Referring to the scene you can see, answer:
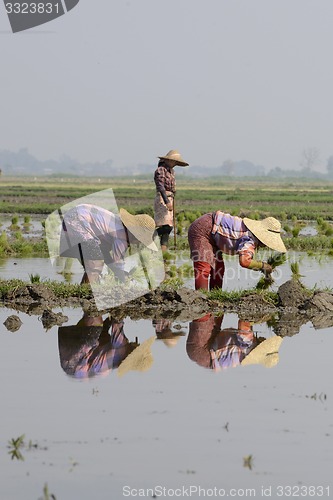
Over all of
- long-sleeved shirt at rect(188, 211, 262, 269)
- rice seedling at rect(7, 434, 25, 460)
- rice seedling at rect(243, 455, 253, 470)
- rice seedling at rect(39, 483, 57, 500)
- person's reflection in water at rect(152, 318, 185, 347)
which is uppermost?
rice seedling at rect(39, 483, 57, 500)

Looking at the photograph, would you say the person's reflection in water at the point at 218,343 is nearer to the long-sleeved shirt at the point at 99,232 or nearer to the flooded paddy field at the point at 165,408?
the flooded paddy field at the point at 165,408

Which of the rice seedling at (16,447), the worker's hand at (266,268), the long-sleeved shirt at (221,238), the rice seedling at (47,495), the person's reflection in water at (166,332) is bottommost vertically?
the person's reflection in water at (166,332)

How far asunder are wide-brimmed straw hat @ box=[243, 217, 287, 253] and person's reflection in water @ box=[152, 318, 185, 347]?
1.14m

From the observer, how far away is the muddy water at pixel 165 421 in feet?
16.0

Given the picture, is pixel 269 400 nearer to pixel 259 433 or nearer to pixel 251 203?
pixel 259 433

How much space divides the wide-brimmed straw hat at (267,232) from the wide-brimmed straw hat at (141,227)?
2.85 feet

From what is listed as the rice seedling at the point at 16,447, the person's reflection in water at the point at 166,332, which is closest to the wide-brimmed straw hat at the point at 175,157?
the person's reflection in water at the point at 166,332

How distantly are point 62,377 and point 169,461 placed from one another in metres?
1.89

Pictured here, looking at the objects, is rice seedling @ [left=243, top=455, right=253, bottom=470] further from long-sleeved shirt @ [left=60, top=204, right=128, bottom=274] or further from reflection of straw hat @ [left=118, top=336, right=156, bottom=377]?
long-sleeved shirt @ [left=60, top=204, right=128, bottom=274]

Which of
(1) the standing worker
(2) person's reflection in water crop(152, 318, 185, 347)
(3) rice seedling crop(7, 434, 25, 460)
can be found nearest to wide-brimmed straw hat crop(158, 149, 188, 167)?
(1) the standing worker

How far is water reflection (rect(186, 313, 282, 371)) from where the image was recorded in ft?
24.8

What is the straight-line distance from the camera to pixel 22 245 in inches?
629

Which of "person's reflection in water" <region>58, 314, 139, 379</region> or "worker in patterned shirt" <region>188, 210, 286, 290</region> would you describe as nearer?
"person's reflection in water" <region>58, 314, 139, 379</region>

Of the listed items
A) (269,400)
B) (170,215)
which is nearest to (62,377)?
(269,400)
